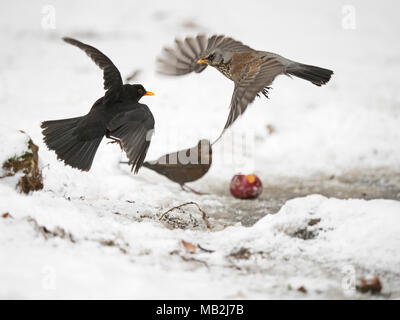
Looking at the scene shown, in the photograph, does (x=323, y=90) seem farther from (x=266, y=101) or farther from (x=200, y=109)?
(x=200, y=109)

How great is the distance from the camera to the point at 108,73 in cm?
371

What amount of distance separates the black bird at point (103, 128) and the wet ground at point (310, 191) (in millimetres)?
880

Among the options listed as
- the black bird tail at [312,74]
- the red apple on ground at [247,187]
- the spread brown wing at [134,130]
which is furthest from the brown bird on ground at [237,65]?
the red apple on ground at [247,187]

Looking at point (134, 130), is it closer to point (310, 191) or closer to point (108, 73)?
point (108, 73)

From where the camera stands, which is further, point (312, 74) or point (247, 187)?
point (247, 187)

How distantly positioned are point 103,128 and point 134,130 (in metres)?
0.31

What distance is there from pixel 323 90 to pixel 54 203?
5093 mm

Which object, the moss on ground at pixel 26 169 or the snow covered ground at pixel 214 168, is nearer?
the snow covered ground at pixel 214 168

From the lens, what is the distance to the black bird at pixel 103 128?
11.6 feet

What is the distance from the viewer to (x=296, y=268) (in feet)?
8.14

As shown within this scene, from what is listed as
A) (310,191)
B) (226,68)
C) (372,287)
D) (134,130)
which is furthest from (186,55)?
(372,287)

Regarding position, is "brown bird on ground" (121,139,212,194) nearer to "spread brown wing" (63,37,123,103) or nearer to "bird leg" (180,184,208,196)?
"bird leg" (180,184,208,196)

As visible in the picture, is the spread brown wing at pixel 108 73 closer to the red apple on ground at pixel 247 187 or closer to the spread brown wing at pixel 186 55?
the spread brown wing at pixel 186 55

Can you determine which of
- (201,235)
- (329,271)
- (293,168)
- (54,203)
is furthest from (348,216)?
(293,168)
